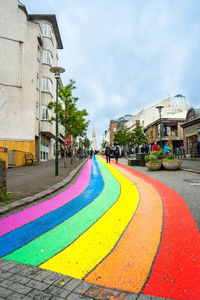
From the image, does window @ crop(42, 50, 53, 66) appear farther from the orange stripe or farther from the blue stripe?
the orange stripe

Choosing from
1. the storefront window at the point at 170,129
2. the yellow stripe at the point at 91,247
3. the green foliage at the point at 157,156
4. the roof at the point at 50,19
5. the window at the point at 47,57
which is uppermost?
the roof at the point at 50,19

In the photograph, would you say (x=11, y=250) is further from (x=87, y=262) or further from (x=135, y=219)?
(x=135, y=219)

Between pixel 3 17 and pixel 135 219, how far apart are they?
78.3ft

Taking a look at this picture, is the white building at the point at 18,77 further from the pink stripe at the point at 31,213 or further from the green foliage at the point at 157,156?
the pink stripe at the point at 31,213

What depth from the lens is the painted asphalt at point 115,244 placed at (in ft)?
6.42

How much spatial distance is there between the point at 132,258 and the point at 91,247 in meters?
0.57

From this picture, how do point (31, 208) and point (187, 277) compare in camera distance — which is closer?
point (187, 277)

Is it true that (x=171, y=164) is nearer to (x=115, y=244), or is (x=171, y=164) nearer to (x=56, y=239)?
(x=115, y=244)

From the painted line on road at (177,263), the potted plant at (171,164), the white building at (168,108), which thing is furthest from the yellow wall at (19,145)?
the white building at (168,108)

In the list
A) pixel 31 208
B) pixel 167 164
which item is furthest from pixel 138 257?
pixel 167 164

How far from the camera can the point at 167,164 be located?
12.2 m

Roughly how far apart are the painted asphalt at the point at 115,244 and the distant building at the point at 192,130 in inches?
963

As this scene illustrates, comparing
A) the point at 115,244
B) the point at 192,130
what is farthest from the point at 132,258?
the point at 192,130

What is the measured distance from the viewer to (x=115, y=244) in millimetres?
2709
